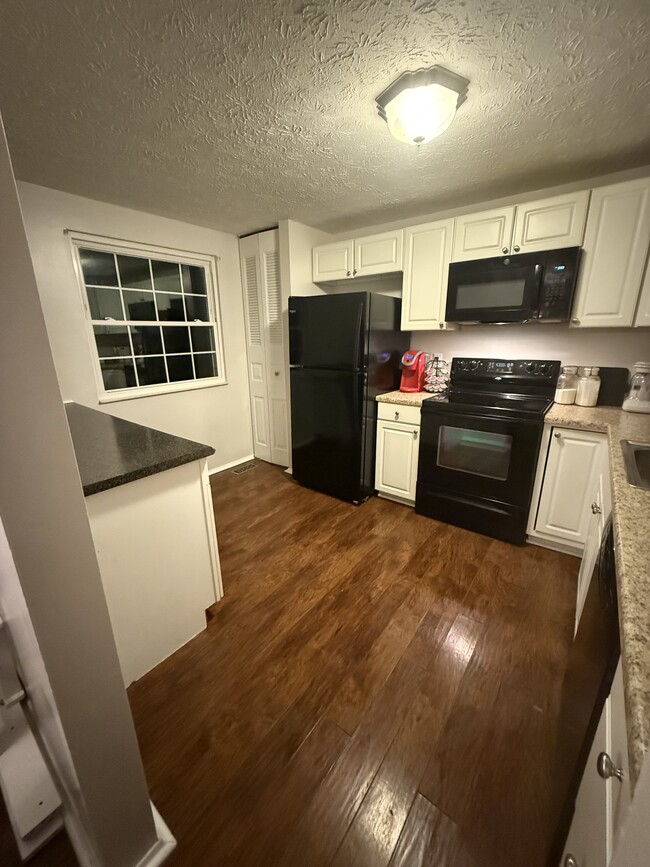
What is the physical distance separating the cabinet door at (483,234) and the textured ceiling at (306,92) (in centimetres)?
22

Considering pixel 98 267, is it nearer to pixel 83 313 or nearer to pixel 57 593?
pixel 83 313

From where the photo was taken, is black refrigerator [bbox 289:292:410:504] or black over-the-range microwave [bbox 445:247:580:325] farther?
black refrigerator [bbox 289:292:410:504]

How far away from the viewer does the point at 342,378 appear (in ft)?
8.45

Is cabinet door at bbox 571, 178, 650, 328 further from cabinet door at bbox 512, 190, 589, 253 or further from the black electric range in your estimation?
the black electric range

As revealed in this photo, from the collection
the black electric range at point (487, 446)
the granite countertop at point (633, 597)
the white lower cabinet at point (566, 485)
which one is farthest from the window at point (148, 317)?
the granite countertop at point (633, 597)

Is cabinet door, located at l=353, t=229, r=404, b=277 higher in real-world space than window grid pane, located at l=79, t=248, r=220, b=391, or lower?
higher

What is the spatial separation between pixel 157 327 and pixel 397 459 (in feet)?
7.63

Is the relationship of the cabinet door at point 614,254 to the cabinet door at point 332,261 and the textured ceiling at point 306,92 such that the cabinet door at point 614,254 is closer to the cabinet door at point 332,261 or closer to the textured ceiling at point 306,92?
the textured ceiling at point 306,92

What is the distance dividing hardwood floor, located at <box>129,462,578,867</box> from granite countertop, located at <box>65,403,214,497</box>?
2.97 feet

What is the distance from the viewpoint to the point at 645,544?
2.55ft

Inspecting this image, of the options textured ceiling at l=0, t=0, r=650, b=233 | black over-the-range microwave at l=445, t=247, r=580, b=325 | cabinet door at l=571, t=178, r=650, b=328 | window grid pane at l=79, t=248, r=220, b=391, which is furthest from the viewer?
window grid pane at l=79, t=248, r=220, b=391

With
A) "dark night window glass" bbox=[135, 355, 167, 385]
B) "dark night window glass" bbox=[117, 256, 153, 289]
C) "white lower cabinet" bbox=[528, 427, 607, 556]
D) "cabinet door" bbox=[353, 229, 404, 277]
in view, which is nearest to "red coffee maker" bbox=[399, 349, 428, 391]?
"cabinet door" bbox=[353, 229, 404, 277]

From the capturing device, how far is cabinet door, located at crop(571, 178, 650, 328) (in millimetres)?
1770

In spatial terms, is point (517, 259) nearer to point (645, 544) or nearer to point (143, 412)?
point (645, 544)
